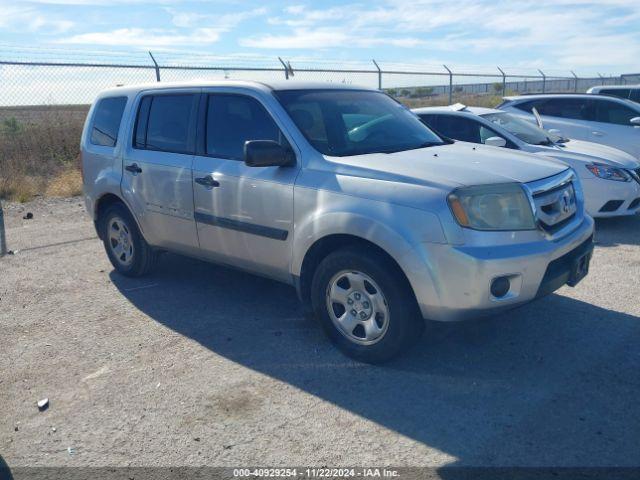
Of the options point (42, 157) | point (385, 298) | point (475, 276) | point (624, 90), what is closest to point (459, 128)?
point (385, 298)

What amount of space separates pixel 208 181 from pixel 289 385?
1736 millimetres

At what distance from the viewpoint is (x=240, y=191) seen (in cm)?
450

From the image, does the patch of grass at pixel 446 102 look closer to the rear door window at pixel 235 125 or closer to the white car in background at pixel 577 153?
the white car in background at pixel 577 153

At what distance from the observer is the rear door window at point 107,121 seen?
5.75m

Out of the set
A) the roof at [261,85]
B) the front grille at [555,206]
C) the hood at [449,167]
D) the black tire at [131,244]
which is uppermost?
the roof at [261,85]

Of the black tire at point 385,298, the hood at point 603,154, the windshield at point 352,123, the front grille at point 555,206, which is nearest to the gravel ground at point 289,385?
the black tire at point 385,298

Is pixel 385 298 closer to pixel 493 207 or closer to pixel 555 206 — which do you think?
pixel 493 207

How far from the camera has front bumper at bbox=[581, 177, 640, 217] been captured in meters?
7.48

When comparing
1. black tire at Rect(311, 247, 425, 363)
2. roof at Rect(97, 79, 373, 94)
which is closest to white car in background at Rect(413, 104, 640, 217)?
roof at Rect(97, 79, 373, 94)

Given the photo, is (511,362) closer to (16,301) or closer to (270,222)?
(270,222)

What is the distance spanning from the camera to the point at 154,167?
5191 millimetres

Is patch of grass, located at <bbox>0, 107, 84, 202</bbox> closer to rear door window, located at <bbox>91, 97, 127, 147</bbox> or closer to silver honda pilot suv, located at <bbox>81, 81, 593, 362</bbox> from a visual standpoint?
rear door window, located at <bbox>91, 97, 127, 147</bbox>

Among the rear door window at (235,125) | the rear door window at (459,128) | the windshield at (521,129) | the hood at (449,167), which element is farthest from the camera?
the windshield at (521,129)

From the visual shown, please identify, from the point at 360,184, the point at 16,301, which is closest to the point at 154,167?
the point at 16,301
